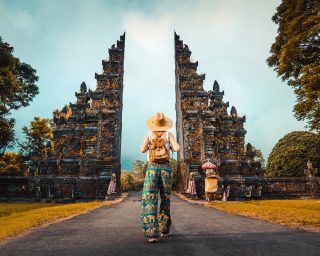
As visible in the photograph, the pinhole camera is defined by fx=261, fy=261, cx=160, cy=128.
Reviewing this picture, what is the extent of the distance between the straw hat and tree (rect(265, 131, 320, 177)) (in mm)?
28856

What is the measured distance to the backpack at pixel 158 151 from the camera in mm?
4410

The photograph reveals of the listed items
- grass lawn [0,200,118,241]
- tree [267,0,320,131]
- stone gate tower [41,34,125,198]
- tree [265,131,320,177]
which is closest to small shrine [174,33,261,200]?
tree [265,131,320,177]

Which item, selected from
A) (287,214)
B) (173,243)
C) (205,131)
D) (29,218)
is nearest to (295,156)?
(205,131)

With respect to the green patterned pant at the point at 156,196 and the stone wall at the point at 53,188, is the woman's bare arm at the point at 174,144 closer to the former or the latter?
the green patterned pant at the point at 156,196

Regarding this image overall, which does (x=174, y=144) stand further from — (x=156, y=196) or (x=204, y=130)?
(x=204, y=130)

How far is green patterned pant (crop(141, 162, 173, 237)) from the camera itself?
413 centimetres

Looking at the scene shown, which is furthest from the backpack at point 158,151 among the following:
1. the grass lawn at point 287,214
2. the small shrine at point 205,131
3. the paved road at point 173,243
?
the small shrine at point 205,131

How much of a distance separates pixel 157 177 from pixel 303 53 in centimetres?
1294

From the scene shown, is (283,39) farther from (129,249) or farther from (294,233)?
(129,249)

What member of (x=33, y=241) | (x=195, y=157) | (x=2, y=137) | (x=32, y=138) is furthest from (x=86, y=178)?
(x=32, y=138)

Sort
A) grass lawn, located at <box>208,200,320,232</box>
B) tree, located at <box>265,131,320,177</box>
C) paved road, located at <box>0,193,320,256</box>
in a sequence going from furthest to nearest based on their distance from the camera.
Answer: tree, located at <box>265,131,320,177</box>
grass lawn, located at <box>208,200,320,232</box>
paved road, located at <box>0,193,320,256</box>

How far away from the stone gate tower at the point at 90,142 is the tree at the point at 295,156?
61.6 feet

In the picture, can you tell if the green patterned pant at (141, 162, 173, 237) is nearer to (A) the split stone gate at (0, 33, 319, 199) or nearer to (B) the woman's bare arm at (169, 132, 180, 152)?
(B) the woman's bare arm at (169, 132, 180, 152)

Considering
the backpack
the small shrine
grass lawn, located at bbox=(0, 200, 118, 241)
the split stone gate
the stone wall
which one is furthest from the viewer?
the small shrine
